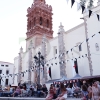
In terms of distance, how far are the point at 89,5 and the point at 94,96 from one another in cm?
550

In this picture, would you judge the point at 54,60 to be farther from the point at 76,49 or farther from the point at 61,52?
the point at 76,49

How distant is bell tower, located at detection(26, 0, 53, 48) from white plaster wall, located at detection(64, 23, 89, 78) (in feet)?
39.3

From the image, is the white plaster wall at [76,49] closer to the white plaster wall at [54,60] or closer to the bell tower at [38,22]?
the white plaster wall at [54,60]

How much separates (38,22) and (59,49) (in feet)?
47.0

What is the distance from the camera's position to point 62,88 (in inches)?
289

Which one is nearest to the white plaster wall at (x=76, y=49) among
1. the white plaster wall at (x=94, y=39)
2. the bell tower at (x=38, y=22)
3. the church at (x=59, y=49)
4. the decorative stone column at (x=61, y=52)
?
the church at (x=59, y=49)

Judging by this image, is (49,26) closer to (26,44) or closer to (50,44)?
(26,44)

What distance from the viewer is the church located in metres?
20.8

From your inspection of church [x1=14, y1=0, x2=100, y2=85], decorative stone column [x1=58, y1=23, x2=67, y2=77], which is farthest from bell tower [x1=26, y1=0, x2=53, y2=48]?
decorative stone column [x1=58, y1=23, x2=67, y2=77]

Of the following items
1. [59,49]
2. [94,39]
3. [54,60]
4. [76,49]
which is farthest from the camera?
[54,60]

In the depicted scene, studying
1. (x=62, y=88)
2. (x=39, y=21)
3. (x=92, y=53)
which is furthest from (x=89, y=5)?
(x=39, y=21)

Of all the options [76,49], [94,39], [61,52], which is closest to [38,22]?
[61,52]

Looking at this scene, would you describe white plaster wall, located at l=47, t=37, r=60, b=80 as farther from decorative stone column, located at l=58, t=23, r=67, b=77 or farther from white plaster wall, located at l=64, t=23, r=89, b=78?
white plaster wall, located at l=64, t=23, r=89, b=78

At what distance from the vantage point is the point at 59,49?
86.7ft
